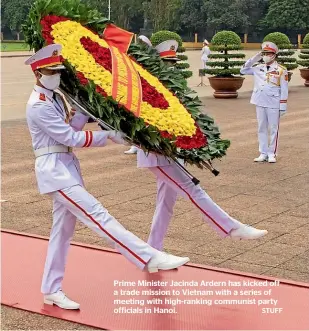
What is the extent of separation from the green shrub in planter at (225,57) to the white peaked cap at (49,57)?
1639cm

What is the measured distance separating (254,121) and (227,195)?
7.41m

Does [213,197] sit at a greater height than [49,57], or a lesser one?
lesser

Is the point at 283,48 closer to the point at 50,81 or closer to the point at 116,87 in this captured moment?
the point at 116,87

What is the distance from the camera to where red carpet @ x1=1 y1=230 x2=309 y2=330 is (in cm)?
490

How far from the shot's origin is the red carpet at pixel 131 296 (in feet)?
16.1

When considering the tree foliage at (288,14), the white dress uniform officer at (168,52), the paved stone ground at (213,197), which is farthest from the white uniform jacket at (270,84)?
the tree foliage at (288,14)

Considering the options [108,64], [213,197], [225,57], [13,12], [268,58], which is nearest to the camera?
[108,64]

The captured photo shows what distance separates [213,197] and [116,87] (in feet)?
11.5

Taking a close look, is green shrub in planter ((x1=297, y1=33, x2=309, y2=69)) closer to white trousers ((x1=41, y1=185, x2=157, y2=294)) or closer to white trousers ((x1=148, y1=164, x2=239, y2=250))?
white trousers ((x1=148, y1=164, x2=239, y2=250))

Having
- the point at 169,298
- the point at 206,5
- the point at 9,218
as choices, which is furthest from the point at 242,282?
the point at 206,5

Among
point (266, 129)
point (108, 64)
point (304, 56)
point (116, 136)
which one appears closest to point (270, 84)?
point (266, 129)

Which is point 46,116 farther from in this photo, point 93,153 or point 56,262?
point 93,153

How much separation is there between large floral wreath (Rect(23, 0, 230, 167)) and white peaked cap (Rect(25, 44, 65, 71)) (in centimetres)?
26

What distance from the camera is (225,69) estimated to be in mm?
21203
